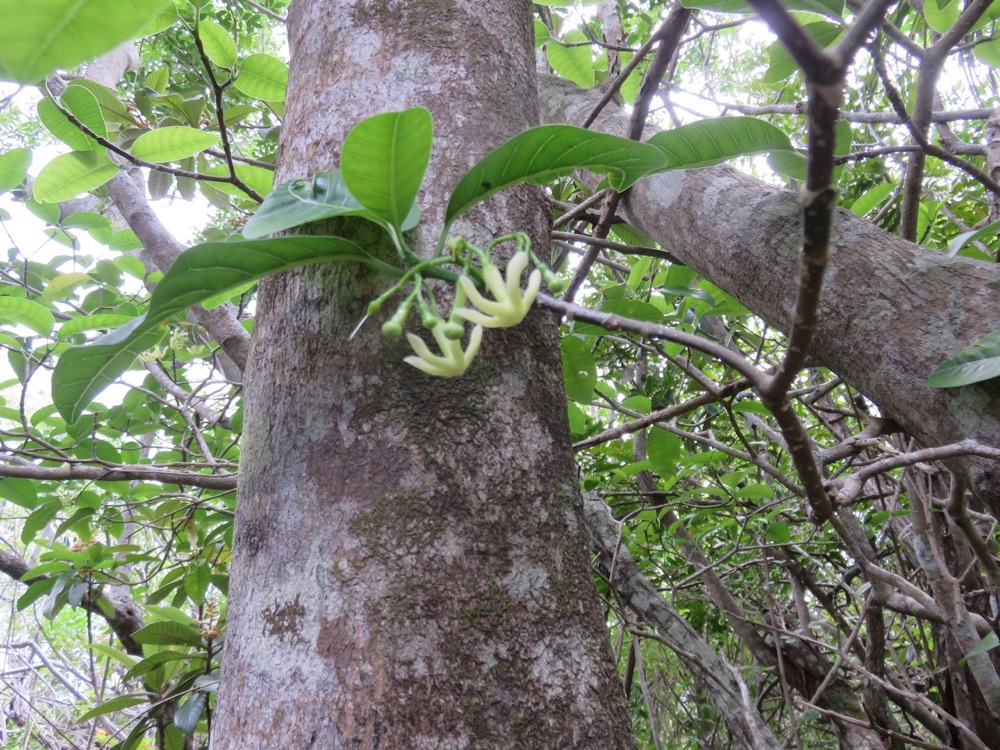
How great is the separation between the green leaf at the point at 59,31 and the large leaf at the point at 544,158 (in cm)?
29

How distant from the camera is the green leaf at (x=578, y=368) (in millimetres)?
1216

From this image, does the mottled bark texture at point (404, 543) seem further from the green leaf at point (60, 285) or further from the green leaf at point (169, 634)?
the green leaf at point (60, 285)

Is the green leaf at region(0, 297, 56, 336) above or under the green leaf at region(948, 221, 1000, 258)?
above

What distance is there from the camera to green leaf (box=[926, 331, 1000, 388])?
2.10 feet

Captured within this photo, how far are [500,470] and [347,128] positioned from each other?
427mm

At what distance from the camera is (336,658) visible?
53cm

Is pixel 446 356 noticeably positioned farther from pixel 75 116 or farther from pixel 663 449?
pixel 663 449

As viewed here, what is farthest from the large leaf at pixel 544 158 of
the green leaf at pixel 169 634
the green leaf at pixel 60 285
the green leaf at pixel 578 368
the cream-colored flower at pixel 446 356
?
the green leaf at pixel 60 285

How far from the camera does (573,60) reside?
170cm

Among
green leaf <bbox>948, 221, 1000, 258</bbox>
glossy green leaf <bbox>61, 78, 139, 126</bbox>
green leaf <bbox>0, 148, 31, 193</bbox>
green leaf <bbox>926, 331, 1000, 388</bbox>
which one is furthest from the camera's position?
green leaf <bbox>0, 148, 31, 193</bbox>

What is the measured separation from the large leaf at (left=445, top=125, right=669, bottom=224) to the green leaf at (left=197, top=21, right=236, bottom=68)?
2.98 ft

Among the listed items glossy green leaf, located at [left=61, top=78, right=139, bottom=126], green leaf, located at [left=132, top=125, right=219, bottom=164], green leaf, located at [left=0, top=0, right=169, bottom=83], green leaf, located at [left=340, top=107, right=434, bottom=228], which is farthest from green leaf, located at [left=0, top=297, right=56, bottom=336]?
green leaf, located at [left=0, top=0, right=169, bottom=83]

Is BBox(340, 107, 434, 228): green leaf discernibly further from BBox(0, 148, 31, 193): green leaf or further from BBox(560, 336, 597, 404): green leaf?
BBox(0, 148, 31, 193): green leaf

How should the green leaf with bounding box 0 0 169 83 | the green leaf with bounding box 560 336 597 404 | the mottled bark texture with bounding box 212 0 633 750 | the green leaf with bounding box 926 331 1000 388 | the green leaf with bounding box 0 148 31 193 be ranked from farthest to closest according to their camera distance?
the green leaf with bounding box 0 148 31 193, the green leaf with bounding box 560 336 597 404, the green leaf with bounding box 926 331 1000 388, the mottled bark texture with bounding box 212 0 633 750, the green leaf with bounding box 0 0 169 83
